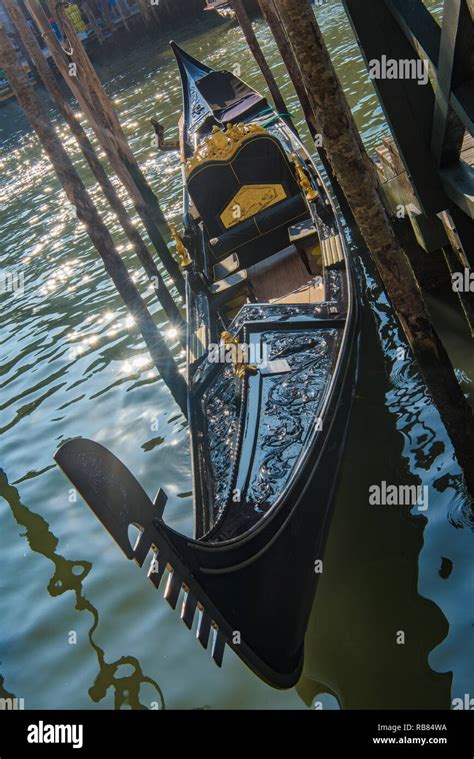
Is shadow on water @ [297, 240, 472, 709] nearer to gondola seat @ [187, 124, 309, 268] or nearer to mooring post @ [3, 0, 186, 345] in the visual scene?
gondola seat @ [187, 124, 309, 268]

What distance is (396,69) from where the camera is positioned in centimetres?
293

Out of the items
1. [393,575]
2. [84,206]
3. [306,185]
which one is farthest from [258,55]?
[393,575]

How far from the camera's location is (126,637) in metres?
4.71

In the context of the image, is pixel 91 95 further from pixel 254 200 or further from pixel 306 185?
pixel 306 185

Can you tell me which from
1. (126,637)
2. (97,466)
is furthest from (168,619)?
(97,466)

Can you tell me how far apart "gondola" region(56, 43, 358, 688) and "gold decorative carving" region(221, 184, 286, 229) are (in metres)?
0.01

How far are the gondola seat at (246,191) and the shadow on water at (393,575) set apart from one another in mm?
2027

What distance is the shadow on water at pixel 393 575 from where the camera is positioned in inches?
147

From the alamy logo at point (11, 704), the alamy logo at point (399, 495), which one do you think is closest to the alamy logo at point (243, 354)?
the alamy logo at point (399, 495)

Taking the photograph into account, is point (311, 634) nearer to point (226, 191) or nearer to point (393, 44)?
point (393, 44)
